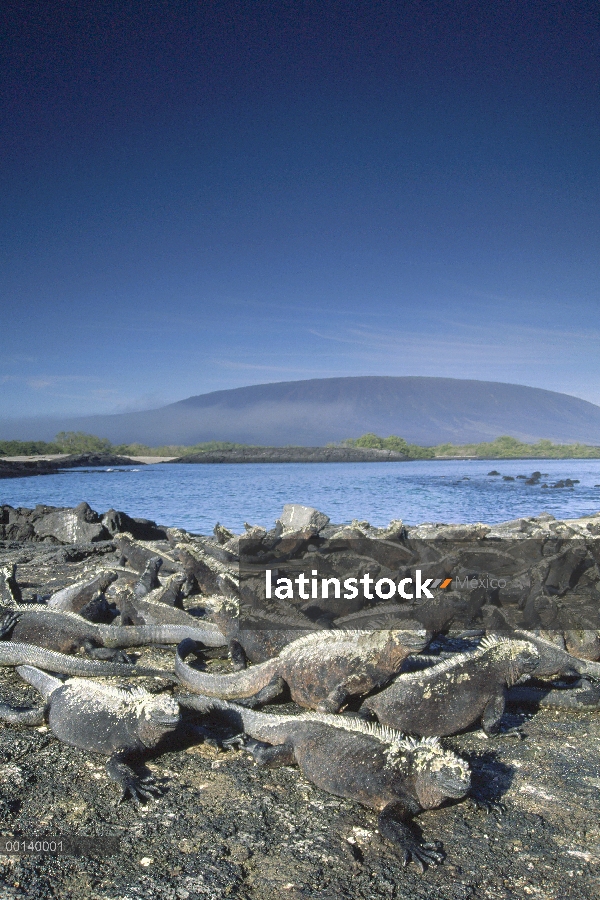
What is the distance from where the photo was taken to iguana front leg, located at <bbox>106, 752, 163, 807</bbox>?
4.03 meters

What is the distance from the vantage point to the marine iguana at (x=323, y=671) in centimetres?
504

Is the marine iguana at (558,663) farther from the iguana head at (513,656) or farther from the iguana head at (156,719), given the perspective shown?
the iguana head at (156,719)

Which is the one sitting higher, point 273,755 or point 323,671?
point 323,671

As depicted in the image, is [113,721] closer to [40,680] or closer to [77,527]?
[40,680]

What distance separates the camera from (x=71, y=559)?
1397cm

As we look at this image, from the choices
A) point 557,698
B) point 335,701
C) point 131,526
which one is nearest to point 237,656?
point 335,701

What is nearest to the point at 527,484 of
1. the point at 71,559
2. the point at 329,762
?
the point at 71,559

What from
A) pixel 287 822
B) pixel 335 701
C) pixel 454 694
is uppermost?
pixel 454 694

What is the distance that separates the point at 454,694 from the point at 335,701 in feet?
3.15

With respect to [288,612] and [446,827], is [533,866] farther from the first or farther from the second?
[288,612]

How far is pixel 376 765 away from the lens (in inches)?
152

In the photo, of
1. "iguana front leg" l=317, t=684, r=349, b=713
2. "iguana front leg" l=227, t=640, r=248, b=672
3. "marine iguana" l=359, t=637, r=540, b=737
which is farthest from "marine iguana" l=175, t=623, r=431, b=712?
"iguana front leg" l=227, t=640, r=248, b=672

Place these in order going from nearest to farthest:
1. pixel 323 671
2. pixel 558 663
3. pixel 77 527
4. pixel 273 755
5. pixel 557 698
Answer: pixel 273 755 < pixel 323 671 < pixel 557 698 < pixel 558 663 < pixel 77 527

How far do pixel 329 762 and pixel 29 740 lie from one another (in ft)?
8.30
